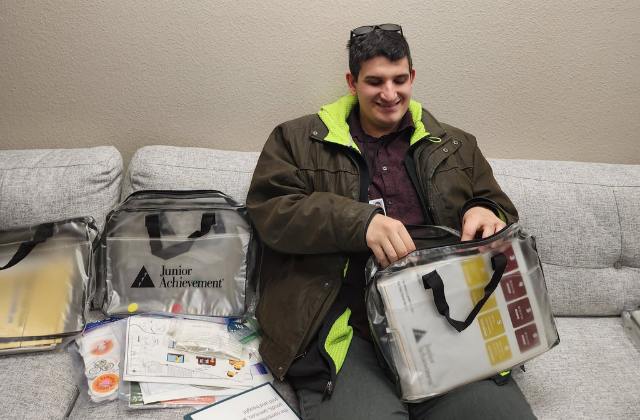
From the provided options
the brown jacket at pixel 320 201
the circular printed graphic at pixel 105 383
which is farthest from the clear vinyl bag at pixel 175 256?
the circular printed graphic at pixel 105 383

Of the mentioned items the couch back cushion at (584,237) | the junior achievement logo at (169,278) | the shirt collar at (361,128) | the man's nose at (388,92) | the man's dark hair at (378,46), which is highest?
the man's dark hair at (378,46)

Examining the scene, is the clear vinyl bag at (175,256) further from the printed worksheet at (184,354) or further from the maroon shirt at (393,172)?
the maroon shirt at (393,172)

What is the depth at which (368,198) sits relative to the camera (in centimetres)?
142

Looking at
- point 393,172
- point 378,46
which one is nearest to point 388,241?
point 393,172

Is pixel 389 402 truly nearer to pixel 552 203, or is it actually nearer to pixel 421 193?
pixel 421 193

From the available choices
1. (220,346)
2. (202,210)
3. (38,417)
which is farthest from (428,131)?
(38,417)

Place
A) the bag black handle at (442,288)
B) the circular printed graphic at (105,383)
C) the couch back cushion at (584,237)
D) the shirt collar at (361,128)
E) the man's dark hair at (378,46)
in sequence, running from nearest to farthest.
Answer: the bag black handle at (442,288) → the circular printed graphic at (105,383) → the man's dark hair at (378,46) → the shirt collar at (361,128) → the couch back cushion at (584,237)

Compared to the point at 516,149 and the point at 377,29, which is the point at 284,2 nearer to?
the point at 377,29

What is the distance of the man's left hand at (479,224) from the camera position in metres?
1.26

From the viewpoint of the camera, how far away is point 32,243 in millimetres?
1469

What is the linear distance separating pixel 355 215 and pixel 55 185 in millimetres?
943

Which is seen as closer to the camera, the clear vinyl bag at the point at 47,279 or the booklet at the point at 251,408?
the booklet at the point at 251,408

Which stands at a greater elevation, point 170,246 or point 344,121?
point 344,121

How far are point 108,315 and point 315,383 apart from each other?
681mm
